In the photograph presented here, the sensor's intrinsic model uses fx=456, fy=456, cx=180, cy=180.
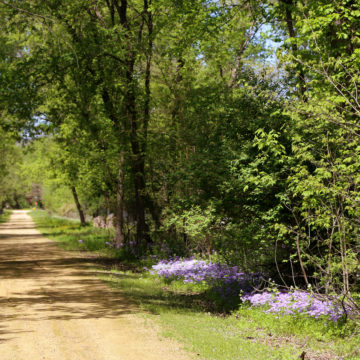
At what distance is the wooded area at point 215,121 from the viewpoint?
855 cm

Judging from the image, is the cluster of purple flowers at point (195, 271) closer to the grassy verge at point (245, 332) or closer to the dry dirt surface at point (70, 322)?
the grassy verge at point (245, 332)

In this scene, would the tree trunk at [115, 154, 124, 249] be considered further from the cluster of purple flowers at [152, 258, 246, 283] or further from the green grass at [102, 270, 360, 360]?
the green grass at [102, 270, 360, 360]

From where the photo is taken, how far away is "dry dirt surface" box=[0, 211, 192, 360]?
693 centimetres

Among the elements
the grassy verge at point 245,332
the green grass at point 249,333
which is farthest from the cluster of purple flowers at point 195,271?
the green grass at point 249,333

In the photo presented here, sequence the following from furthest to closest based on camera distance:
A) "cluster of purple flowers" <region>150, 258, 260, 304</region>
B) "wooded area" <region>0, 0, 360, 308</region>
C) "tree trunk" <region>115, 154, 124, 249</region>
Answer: "tree trunk" <region>115, 154, 124, 249</region>, "cluster of purple flowers" <region>150, 258, 260, 304</region>, "wooded area" <region>0, 0, 360, 308</region>

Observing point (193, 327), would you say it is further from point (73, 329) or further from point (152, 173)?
point (152, 173)

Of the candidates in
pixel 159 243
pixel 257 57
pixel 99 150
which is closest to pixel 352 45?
pixel 159 243

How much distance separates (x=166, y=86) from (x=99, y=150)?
4.16 meters

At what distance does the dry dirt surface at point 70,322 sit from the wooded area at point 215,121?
2.66 m

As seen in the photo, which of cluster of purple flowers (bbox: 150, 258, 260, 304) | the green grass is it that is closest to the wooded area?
cluster of purple flowers (bbox: 150, 258, 260, 304)

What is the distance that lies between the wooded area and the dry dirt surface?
8.71ft

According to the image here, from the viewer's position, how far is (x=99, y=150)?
20.1m

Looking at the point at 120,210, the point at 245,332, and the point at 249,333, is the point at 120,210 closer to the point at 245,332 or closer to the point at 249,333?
the point at 245,332

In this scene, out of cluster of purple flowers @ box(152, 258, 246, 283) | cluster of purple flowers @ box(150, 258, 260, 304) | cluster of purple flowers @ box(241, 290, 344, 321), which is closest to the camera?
cluster of purple flowers @ box(241, 290, 344, 321)
